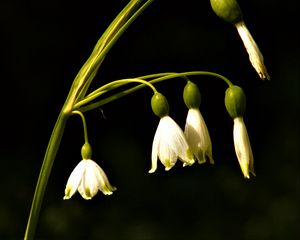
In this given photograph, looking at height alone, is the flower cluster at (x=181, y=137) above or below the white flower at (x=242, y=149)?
above

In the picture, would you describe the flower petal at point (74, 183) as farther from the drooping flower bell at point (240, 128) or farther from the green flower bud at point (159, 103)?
the drooping flower bell at point (240, 128)

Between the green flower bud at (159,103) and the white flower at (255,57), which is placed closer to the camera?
the white flower at (255,57)

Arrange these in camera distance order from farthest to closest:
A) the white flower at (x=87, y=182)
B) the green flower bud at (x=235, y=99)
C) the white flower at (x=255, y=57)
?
the white flower at (x=87, y=182)
the green flower bud at (x=235, y=99)
the white flower at (x=255, y=57)

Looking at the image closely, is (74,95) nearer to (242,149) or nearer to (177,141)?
(177,141)

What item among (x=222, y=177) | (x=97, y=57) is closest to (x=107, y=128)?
(x=222, y=177)

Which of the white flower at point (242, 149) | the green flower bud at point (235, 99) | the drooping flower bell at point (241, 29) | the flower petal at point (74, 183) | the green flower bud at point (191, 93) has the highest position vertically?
the drooping flower bell at point (241, 29)

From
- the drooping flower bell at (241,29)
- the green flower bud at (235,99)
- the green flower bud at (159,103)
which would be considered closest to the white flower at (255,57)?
the drooping flower bell at (241,29)

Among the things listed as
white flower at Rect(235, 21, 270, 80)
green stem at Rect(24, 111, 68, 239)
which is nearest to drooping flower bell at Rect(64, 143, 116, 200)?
green stem at Rect(24, 111, 68, 239)
